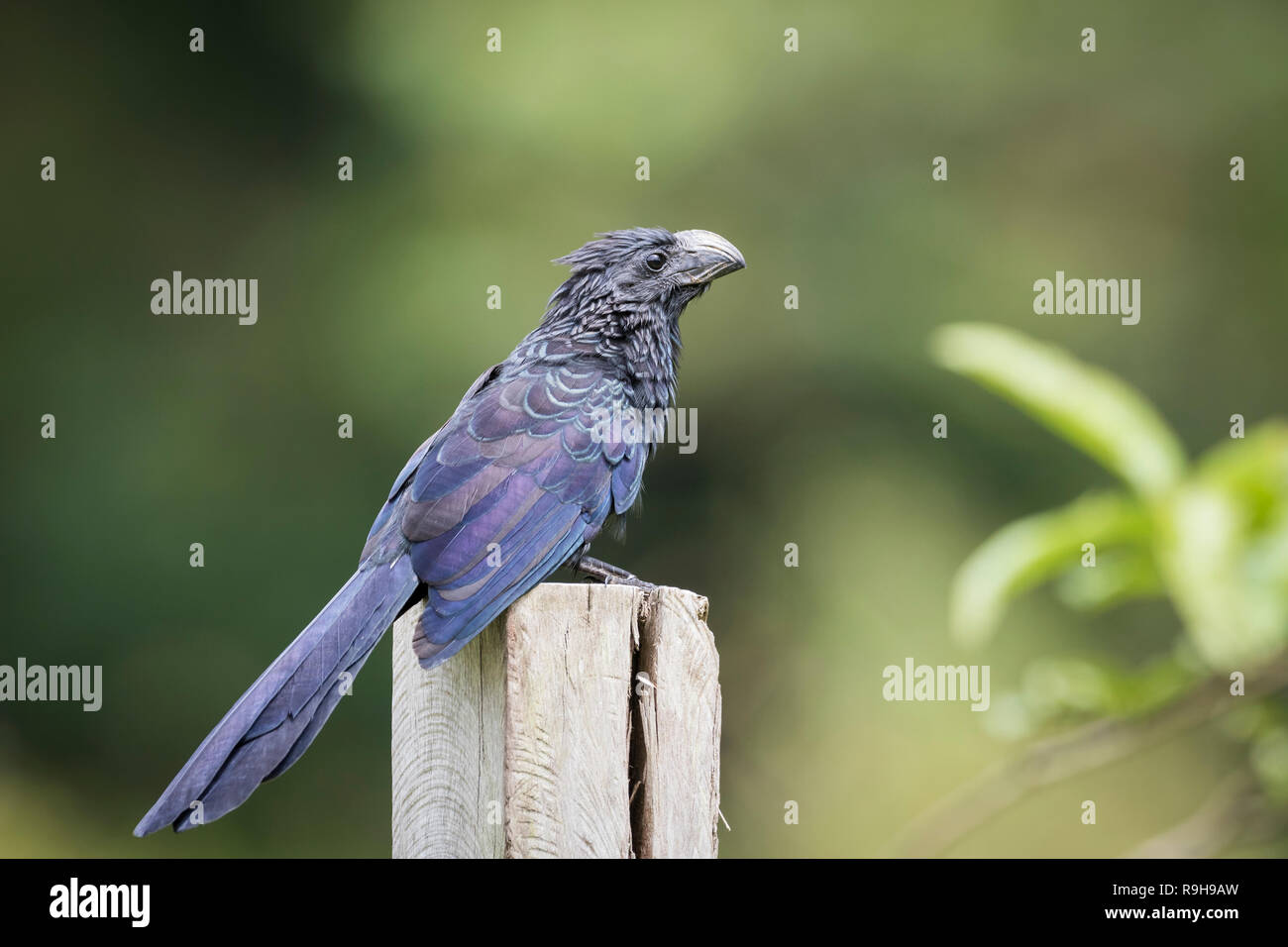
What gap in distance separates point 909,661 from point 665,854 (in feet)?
16.6

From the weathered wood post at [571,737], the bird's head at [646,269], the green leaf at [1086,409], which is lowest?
the weathered wood post at [571,737]

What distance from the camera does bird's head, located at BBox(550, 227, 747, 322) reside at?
4.34 meters

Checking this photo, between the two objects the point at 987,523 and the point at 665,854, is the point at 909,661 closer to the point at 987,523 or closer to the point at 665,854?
the point at 987,523

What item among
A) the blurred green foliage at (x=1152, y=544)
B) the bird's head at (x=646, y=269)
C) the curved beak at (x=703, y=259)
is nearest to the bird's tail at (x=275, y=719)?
the blurred green foliage at (x=1152, y=544)

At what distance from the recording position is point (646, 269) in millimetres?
4398

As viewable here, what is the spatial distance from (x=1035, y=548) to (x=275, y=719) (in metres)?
1.59

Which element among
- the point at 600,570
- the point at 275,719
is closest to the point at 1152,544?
the point at 275,719

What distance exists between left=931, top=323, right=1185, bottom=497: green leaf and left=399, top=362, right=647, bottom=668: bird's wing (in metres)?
1.43

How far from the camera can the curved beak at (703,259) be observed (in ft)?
14.5

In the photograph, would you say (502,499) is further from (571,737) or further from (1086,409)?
(1086,409)

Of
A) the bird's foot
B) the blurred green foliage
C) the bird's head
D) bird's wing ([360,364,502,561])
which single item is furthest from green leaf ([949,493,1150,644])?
the bird's head

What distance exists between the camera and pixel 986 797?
1.79m

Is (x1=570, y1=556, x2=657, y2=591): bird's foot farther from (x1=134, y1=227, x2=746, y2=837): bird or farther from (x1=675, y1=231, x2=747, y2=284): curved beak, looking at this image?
(x1=675, y1=231, x2=747, y2=284): curved beak

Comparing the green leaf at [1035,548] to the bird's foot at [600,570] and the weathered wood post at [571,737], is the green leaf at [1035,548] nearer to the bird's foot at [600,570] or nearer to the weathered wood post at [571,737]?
the weathered wood post at [571,737]
